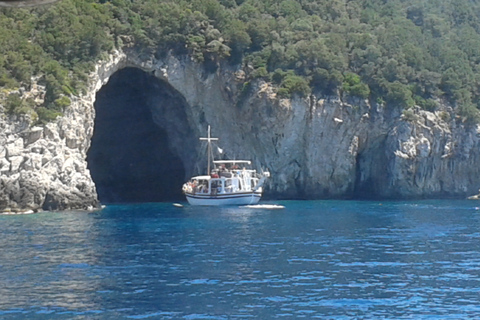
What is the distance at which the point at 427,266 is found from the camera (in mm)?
27547

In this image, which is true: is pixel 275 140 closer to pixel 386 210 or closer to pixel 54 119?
pixel 386 210

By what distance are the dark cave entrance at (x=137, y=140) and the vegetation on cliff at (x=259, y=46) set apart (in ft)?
13.4

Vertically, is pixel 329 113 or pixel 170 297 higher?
pixel 329 113

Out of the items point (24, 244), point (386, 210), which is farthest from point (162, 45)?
point (24, 244)

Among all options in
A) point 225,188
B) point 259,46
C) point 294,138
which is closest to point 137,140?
point 225,188

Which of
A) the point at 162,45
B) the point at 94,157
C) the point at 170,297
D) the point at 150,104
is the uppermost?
the point at 162,45

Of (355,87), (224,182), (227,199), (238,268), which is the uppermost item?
(355,87)

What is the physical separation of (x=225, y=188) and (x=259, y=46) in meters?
15.7

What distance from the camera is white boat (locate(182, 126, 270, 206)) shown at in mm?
59281

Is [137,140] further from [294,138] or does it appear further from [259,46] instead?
[294,138]

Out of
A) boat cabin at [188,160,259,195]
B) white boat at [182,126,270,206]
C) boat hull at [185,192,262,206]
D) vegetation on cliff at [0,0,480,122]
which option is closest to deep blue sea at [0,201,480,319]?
boat hull at [185,192,262,206]

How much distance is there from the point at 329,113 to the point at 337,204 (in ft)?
35.1

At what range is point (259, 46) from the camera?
2768 inches

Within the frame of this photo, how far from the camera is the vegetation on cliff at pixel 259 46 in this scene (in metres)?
55.9
